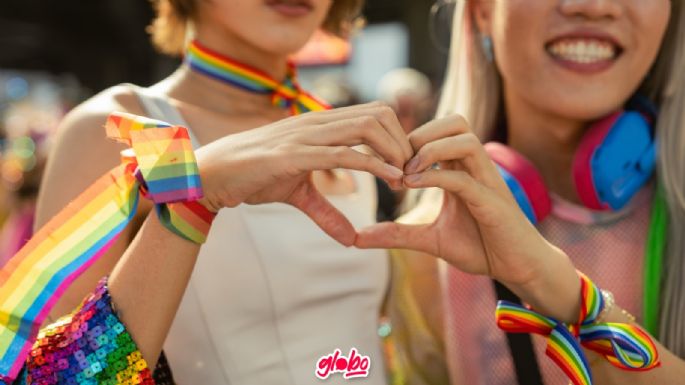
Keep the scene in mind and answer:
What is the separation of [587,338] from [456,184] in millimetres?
349

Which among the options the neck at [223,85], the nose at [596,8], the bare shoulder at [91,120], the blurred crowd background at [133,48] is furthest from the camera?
the blurred crowd background at [133,48]

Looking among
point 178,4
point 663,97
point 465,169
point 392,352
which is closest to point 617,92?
point 663,97

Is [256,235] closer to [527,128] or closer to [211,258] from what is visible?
[211,258]

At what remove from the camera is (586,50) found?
1.46 m

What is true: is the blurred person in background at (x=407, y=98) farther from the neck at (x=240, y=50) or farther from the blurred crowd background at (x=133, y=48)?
the neck at (x=240, y=50)

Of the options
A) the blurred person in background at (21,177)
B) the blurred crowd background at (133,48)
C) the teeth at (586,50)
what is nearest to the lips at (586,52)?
the teeth at (586,50)

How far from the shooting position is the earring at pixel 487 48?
1.65 metres

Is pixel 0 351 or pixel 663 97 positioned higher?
pixel 663 97

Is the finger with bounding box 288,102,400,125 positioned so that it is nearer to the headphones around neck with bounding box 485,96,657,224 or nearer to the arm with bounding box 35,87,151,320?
the arm with bounding box 35,87,151,320

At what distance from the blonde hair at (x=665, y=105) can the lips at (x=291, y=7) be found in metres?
0.38

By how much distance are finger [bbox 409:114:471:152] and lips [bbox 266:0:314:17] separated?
0.52 m

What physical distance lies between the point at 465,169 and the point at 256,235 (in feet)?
1.45

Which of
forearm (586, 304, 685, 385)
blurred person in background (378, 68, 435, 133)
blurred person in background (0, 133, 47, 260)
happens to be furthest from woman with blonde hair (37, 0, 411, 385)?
blurred person in background (378, 68, 435, 133)

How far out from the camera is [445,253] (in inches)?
48.3
